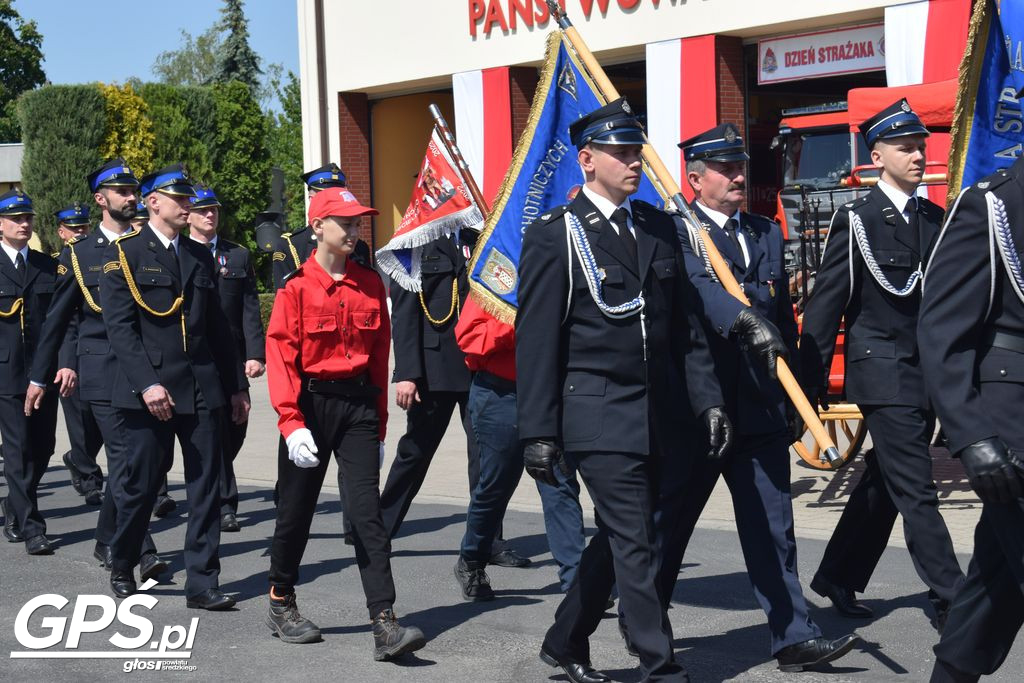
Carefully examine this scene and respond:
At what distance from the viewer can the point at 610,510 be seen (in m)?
5.10

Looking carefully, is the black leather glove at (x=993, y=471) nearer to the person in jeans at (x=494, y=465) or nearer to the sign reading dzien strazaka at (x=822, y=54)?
the person in jeans at (x=494, y=465)

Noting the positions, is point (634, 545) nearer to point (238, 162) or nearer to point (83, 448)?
point (83, 448)

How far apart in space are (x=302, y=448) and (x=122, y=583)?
1.89 meters

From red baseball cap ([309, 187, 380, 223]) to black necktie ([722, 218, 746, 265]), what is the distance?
1437 mm

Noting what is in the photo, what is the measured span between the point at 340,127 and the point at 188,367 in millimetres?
19727

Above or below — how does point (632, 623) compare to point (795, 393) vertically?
below

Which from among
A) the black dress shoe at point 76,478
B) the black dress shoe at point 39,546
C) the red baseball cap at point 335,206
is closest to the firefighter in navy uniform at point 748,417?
the red baseball cap at point 335,206

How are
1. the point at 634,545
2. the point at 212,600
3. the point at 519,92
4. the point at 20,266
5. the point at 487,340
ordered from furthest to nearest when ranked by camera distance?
the point at 519,92, the point at 20,266, the point at 212,600, the point at 487,340, the point at 634,545

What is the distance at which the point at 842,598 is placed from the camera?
251 inches

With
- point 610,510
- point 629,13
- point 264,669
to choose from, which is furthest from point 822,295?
point 629,13

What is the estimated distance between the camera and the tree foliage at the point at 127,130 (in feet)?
A: 108

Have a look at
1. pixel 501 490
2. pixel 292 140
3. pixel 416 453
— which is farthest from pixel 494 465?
pixel 292 140

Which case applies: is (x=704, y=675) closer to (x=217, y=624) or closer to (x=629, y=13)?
(x=217, y=624)

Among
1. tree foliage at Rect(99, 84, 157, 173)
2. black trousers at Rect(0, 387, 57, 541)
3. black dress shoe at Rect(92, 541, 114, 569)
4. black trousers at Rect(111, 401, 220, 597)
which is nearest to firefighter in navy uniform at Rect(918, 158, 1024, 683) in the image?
black trousers at Rect(111, 401, 220, 597)
